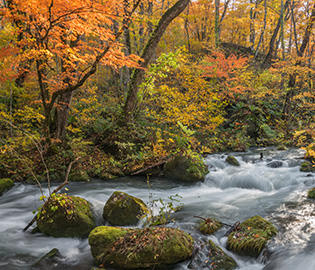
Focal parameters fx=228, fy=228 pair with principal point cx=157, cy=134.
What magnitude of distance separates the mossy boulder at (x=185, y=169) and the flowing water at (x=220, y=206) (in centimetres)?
27

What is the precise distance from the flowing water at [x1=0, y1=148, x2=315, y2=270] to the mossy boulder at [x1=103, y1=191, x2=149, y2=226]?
15.8 inches

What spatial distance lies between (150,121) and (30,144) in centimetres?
524

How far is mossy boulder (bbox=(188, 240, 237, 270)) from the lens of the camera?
11.3 ft

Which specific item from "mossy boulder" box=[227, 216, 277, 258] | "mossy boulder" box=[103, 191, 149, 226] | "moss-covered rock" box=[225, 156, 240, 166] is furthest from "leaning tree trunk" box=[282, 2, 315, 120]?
"mossy boulder" box=[103, 191, 149, 226]

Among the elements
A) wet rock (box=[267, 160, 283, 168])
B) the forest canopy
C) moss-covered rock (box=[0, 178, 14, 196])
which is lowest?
wet rock (box=[267, 160, 283, 168])

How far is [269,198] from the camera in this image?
21.2ft

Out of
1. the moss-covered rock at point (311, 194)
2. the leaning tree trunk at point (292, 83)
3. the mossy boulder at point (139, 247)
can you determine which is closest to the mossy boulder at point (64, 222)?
the mossy boulder at point (139, 247)

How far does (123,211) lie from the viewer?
4.80 m

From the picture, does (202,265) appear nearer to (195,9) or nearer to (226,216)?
(226,216)

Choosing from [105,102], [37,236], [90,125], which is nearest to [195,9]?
[105,102]

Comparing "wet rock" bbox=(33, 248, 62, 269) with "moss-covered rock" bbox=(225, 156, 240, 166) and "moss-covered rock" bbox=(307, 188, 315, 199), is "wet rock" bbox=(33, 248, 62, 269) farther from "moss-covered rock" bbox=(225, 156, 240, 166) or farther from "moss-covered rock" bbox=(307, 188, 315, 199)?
"moss-covered rock" bbox=(225, 156, 240, 166)

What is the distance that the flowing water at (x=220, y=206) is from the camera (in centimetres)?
379

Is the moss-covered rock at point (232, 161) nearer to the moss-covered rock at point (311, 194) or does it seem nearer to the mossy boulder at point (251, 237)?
the moss-covered rock at point (311, 194)

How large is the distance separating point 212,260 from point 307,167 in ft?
20.9
